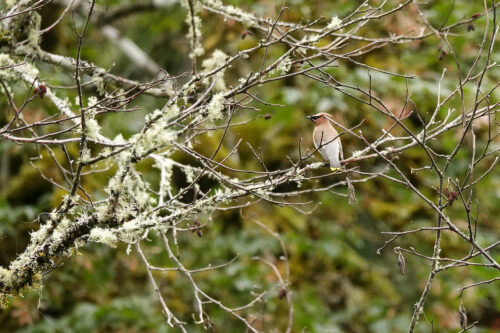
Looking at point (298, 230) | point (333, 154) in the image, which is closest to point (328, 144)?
point (333, 154)

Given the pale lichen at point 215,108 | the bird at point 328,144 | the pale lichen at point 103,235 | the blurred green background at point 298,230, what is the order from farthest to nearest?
the blurred green background at point 298,230, the bird at point 328,144, the pale lichen at point 215,108, the pale lichen at point 103,235

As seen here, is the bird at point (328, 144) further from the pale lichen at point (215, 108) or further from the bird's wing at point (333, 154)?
the pale lichen at point (215, 108)

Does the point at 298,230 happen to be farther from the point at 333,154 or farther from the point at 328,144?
the point at 333,154

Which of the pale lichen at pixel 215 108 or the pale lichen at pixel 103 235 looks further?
the pale lichen at pixel 215 108

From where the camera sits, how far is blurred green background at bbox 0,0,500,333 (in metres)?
4.83

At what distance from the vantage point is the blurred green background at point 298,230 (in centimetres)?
483

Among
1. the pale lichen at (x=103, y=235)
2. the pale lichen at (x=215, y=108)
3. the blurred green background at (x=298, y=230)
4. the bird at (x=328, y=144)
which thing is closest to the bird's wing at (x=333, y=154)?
the bird at (x=328, y=144)

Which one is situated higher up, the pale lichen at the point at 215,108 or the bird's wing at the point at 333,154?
the pale lichen at the point at 215,108

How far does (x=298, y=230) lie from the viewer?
6.00 meters

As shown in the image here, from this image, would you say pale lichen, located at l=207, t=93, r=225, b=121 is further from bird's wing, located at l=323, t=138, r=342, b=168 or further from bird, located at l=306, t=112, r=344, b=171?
bird's wing, located at l=323, t=138, r=342, b=168

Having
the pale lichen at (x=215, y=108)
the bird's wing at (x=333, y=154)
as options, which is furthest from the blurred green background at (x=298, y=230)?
the pale lichen at (x=215, y=108)

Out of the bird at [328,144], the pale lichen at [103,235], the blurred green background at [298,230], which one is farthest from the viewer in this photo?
the blurred green background at [298,230]

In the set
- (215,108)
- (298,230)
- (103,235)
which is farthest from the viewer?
(298,230)

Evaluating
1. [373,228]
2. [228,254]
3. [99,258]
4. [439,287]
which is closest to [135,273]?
[99,258]
